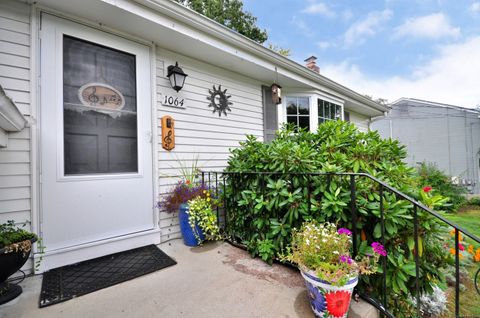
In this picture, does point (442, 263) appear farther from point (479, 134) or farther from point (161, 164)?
point (479, 134)

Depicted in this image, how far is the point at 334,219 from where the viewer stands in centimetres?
177

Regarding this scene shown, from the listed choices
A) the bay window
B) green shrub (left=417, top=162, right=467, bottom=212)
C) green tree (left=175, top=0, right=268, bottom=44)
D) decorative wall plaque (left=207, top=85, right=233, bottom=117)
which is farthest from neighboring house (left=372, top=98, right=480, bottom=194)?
decorative wall plaque (left=207, top=85, right=233, bottom=117)

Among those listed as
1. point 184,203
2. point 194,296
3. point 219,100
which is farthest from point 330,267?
point 219,100

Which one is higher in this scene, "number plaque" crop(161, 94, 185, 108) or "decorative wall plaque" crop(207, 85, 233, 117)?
"decorative wall plaque" crop(207, 85, 233, 117)

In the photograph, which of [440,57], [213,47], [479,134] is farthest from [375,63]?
[213,47]

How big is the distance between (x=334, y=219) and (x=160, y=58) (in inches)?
112

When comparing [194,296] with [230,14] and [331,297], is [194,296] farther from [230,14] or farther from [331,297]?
[230,14]

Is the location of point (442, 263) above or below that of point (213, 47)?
below

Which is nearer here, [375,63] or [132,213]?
[132,213]

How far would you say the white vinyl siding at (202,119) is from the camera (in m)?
2.85

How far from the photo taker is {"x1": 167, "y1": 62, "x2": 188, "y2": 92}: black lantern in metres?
2.84

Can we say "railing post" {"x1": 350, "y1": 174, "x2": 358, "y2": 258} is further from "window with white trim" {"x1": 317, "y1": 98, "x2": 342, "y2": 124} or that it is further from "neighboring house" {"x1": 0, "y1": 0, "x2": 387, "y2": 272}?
"window with white trim" {"x1": 317, "y1": 98, "x2": 342, "y2": 124}

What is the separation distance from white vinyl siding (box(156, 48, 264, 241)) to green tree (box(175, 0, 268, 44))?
347 inches

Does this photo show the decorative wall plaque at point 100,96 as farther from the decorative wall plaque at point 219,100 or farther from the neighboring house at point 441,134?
the neighboring house at point 441,134
